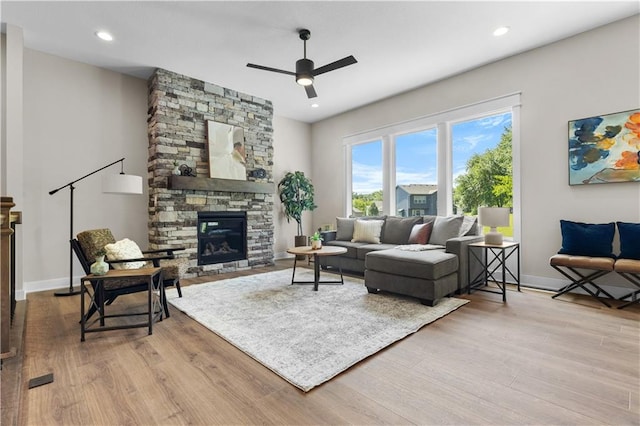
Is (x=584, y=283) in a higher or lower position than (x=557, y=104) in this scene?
lower

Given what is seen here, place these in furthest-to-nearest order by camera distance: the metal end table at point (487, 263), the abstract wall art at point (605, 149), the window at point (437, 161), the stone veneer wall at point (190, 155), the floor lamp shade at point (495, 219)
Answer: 1. the stone veneer wall at point (190, 155)
2. the window at point (437, 161)
3. the metal end table at point (487, 263)
4. the floor lamp shade at point (495, 219)
5. the abstract wall art at point (605, 149)

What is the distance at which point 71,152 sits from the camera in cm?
427

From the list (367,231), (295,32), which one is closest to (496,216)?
(367,231)

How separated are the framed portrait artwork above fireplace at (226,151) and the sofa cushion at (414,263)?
2954 mm

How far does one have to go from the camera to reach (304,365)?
6.55ft

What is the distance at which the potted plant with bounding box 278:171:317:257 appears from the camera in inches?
257

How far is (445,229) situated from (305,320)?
2.56 meters

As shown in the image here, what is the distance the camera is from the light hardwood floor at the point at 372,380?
1.53m

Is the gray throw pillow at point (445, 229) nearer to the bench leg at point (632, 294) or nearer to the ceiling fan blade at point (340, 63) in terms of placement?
the bench leg at point (632, 294)

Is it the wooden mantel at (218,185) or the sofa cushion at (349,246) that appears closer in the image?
the wooden mantel at (218,185)

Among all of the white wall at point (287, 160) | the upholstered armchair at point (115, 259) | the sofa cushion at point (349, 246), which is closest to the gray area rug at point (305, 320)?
the upholstered armchair at point (115, 259)

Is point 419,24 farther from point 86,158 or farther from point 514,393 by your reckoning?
point 86,158

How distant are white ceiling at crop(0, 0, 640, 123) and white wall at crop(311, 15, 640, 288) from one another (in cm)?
15

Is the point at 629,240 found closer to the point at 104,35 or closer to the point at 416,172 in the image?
the point at 416,172
